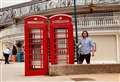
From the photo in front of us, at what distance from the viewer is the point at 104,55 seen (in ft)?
116

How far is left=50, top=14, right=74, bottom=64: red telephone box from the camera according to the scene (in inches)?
677

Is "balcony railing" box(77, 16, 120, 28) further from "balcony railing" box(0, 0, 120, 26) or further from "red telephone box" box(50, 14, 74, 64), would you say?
"red telephone box" box(50, 14, 74, 64)

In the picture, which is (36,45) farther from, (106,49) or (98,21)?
(98,21)

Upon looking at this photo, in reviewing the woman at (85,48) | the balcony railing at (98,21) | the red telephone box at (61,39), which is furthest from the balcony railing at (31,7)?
the red telephone box at (61,39)

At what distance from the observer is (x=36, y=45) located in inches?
683

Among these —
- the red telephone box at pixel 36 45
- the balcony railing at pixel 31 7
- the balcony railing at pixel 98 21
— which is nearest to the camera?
the red telephone box at pixel 36 45

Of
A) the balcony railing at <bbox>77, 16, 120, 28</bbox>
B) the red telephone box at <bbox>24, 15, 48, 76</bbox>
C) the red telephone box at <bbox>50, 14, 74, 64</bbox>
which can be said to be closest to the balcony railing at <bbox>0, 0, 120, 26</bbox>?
the balcony railing at <bbox>77, 16, 120, 28</bbox>

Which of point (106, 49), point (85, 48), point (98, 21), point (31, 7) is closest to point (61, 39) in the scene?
point (85, 48)

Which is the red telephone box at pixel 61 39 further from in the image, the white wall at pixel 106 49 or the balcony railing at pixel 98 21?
the balcony railing at pixel 98 21

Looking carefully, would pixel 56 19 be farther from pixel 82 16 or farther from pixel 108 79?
pixel 82 16

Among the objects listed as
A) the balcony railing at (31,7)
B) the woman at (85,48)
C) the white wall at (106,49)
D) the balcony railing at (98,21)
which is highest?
the balcony railing at (31,7)

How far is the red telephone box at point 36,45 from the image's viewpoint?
17141 mm

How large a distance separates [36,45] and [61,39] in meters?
0.96

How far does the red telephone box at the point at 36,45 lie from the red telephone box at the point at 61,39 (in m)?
0.26
